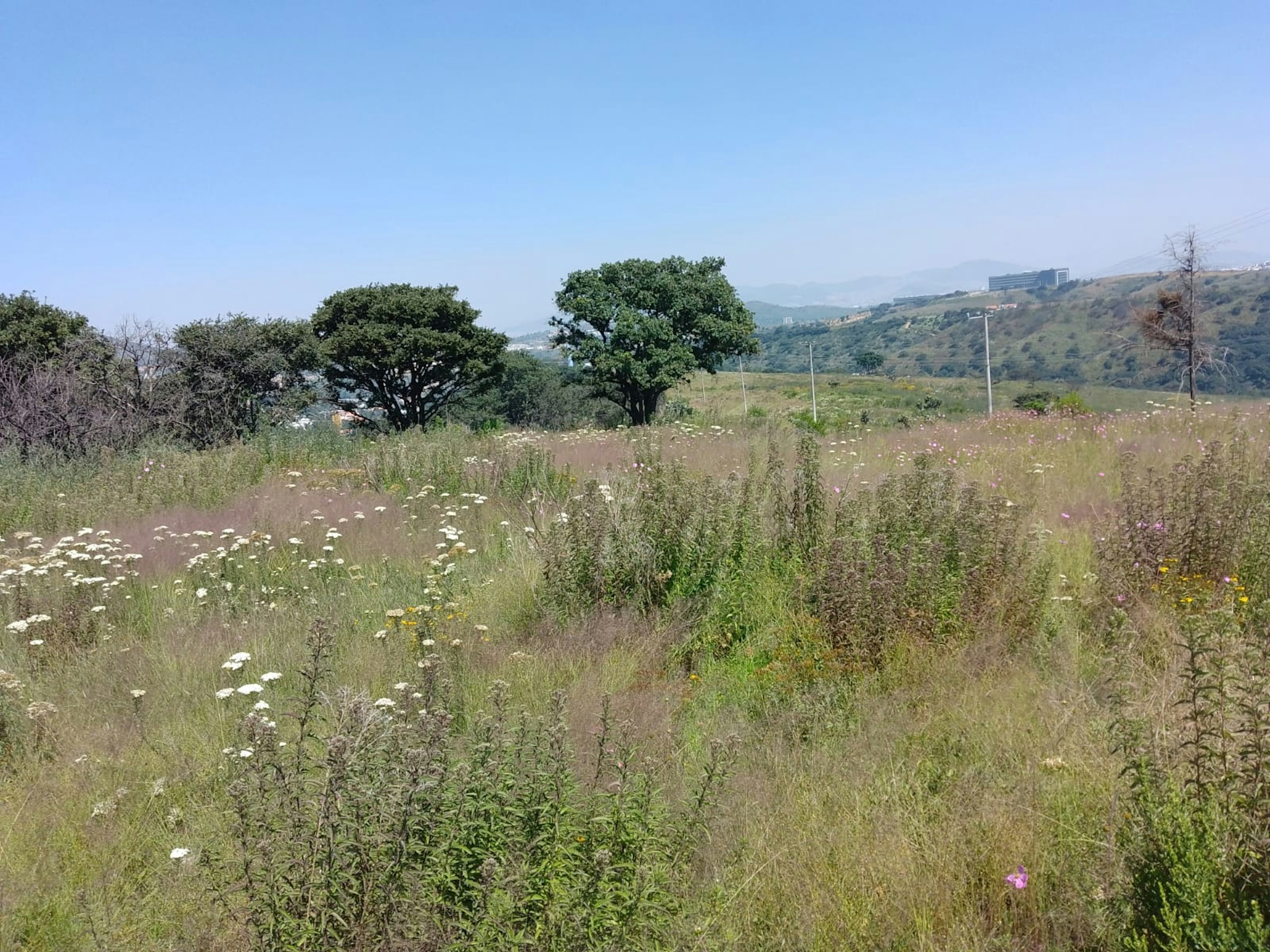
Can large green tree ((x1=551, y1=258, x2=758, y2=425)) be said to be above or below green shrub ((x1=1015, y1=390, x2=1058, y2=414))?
above

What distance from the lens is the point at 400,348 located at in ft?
86.0

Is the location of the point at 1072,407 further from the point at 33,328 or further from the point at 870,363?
the point at 870,363

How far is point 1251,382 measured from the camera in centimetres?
5303

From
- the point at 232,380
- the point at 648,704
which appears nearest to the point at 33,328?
the point at 232,380

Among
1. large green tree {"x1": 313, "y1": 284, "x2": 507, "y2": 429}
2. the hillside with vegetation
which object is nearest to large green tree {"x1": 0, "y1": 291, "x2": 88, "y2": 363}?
large green tree {"x1": 313, "y1": 284, "x2": 507, "y2": 429}

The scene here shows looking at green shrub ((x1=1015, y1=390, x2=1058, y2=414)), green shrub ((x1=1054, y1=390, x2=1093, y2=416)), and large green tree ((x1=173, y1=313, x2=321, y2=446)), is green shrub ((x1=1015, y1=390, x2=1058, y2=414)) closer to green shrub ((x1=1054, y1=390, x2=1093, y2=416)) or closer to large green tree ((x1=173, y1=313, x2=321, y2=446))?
green shrub ((x1=1054, y1=390, x2=1093, y2=416))

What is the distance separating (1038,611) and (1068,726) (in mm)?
1263

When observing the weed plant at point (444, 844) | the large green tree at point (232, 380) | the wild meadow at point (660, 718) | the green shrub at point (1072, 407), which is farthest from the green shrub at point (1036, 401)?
the large green tree at point (232, 380)

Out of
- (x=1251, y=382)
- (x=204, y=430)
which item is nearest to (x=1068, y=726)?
(x=204, y=430)

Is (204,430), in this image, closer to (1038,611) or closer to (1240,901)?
(1038,611)

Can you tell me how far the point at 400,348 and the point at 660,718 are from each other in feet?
80.3

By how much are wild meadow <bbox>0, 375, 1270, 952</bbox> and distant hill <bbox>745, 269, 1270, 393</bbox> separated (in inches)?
847

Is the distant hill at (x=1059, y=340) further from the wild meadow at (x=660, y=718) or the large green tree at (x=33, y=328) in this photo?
the large green tree at (x=33, y=328)

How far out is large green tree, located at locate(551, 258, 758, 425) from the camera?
110 feet
